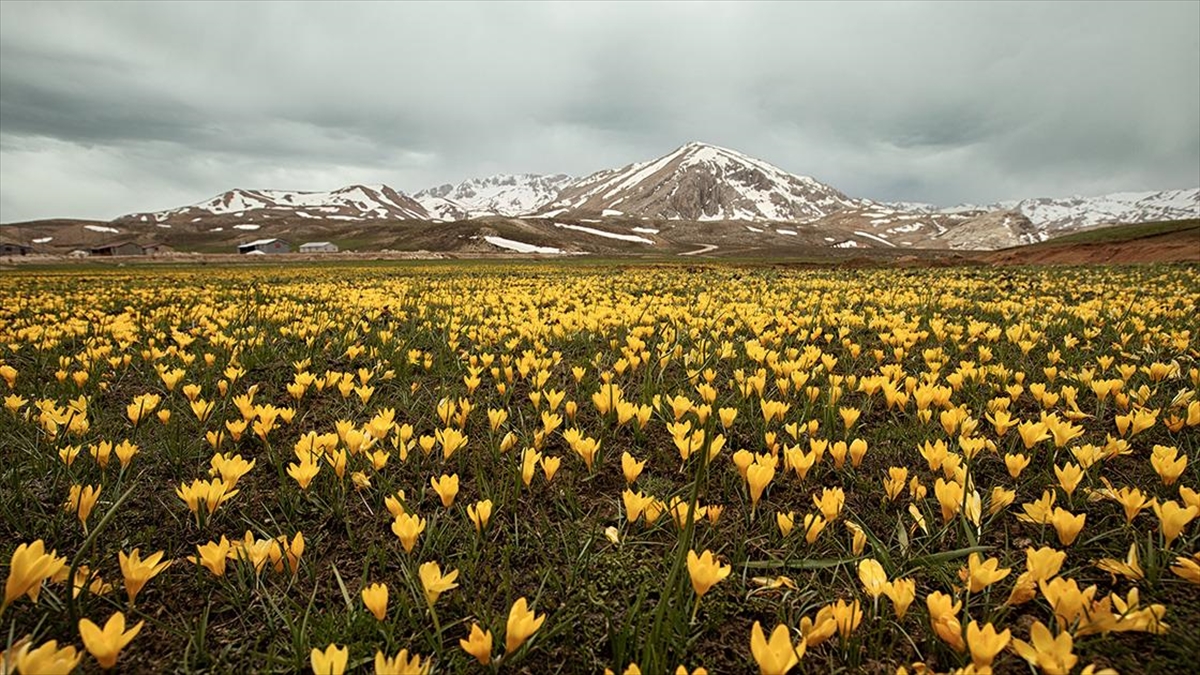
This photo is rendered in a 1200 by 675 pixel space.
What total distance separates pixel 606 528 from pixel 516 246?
12994 cm

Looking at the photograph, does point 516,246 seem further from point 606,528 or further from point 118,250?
point 606,528

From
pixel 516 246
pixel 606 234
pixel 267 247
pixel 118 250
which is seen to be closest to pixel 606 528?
pixel 516 246

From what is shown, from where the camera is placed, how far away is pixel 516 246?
5064 inches

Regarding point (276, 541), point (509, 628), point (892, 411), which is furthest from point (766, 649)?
point (892, 411)

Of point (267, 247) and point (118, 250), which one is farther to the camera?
point (267, 247)

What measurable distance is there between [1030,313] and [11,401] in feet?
29.4

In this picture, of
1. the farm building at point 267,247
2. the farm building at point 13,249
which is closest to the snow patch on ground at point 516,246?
the farm building at point 267,247

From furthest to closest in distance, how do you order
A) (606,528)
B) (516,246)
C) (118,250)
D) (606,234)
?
(606,234) → (118,250) → (516,246) → (606,528)

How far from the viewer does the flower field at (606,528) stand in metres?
1.49

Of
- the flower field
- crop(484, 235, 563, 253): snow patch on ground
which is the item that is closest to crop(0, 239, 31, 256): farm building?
crop(484, 235, 563, 253): snow patch on ground

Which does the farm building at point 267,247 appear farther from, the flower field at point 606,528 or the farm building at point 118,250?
the flower field at point 606,528

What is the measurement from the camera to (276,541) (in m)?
1.81

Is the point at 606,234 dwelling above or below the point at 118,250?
above

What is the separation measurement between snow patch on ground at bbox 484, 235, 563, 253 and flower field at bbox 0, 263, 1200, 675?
405 feet
